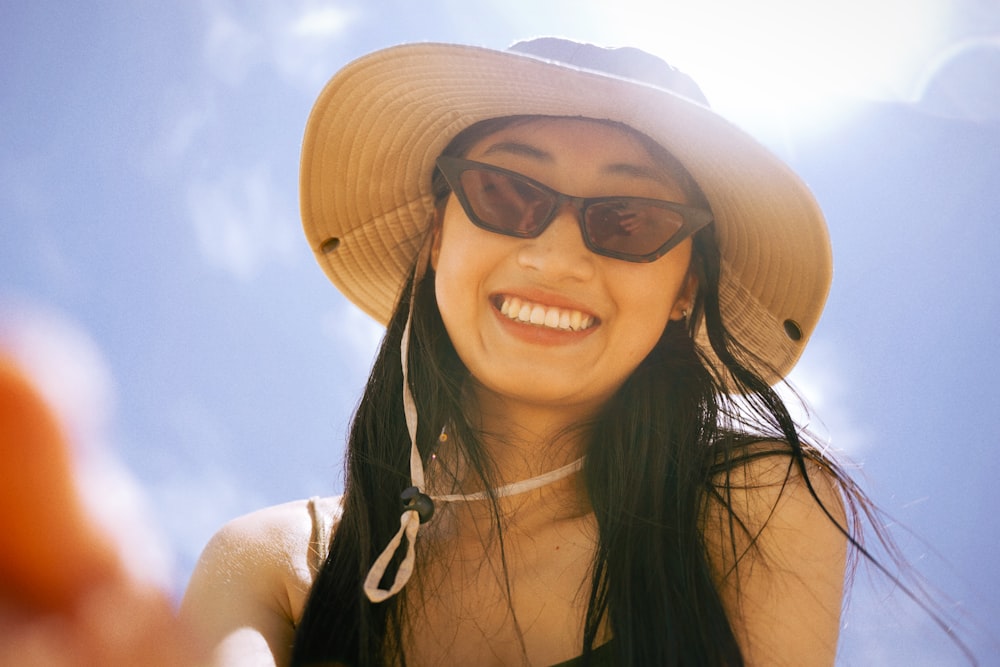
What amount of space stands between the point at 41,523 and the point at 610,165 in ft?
5.93

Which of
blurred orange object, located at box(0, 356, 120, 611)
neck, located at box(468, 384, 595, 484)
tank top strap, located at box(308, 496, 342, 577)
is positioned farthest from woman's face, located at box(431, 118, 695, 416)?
blurred orange object, located at box(0, 356, 120, 611)

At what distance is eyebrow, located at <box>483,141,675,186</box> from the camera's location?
2.21 metres

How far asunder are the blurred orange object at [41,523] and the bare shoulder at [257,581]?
1.42m

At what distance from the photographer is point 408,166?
2748 mm

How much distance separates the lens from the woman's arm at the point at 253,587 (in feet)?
6.74

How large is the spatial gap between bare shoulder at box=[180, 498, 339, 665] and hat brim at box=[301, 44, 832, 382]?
3.12 feet

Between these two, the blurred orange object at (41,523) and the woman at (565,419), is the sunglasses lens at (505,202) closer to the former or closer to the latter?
the woman at (565,419)

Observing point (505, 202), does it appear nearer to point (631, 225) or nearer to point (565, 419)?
point (631, 225)

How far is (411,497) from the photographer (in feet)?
7.09

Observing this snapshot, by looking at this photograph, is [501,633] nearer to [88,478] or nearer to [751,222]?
[751,222]

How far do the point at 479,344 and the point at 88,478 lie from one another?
1.68 metres

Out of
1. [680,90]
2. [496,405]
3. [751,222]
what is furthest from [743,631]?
[680,90]

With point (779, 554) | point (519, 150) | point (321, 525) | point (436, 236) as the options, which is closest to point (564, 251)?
point (519, 150)

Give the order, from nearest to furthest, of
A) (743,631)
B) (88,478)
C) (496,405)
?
(88,478), (743,631), (496,405)
